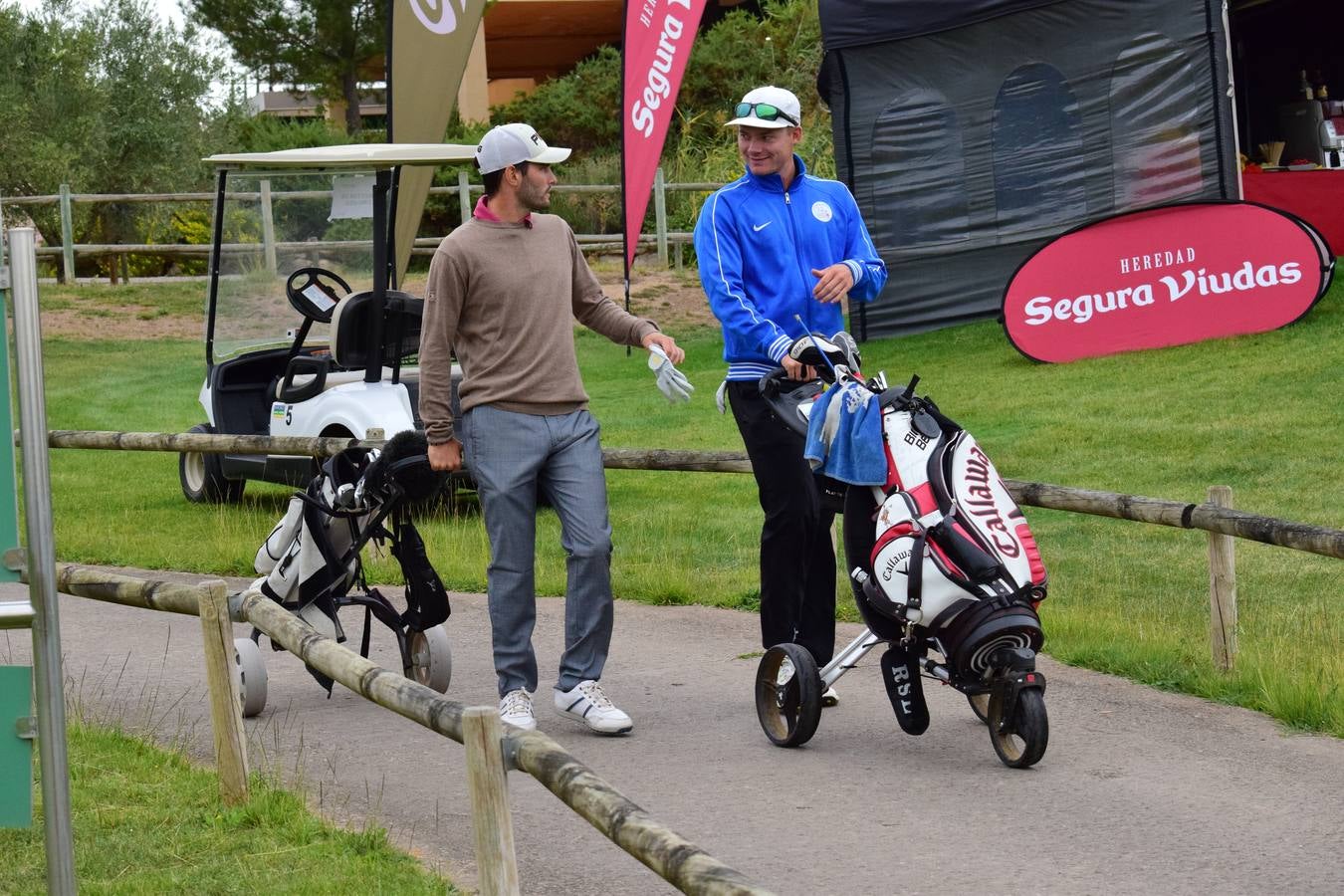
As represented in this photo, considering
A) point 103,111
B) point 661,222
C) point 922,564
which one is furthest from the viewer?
point 103,111

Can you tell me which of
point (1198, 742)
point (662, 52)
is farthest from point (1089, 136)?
point (1198, 742)

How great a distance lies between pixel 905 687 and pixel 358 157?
6.41m

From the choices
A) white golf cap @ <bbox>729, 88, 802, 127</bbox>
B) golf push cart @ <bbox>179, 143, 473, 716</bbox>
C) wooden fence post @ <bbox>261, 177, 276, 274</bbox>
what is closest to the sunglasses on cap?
white golf cap @ <bbox>729, 88, 802, 127</bbox>

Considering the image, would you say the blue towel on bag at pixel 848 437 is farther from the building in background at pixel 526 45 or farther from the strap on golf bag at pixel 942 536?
the building in background at pixel 526 45

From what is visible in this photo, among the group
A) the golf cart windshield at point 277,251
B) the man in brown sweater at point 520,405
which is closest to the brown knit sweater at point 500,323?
the man in brown sweater at point 520,405

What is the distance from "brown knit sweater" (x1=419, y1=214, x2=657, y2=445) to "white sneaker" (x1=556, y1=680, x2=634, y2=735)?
0.93 m

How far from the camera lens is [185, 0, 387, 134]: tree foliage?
3531 centimetres

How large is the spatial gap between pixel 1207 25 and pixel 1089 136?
144 centimetres

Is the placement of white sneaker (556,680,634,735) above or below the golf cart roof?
below

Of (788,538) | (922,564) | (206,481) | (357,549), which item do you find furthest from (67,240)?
(922,564)

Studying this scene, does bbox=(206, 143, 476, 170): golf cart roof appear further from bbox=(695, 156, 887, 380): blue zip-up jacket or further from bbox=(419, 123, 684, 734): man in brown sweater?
bbox=(419, 123, 684, 734): man in brown sweater

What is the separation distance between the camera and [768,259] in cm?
635

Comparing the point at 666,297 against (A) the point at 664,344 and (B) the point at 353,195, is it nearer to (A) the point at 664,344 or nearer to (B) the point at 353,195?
(B) the point at 353,195

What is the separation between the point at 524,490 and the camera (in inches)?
241
